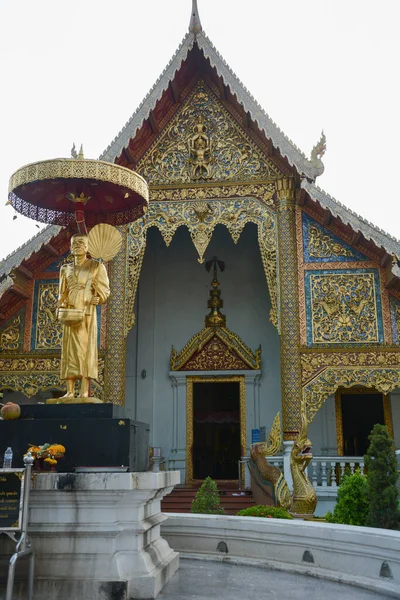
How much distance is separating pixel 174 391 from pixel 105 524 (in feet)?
28.0

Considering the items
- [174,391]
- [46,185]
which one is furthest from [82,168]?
[174,391]

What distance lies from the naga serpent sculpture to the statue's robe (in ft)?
10.8

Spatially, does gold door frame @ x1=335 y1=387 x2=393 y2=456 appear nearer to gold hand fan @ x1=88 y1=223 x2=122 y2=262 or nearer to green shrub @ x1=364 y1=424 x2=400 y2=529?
green shrub @ x1=364 y1=424 x2=400 y2=529

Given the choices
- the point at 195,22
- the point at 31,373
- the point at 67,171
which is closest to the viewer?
the point at 67,171

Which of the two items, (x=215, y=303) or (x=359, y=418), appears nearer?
(x=359, y=418)

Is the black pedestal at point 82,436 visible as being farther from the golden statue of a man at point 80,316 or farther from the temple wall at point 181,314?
the temple wall at point 181,314

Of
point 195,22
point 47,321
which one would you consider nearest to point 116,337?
point 47,321

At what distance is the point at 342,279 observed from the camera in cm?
982

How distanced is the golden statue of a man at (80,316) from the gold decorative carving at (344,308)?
572 cm

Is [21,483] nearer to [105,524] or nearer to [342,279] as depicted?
[105,524]

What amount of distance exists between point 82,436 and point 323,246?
23.2 feet

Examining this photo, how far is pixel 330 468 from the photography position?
9.49 m

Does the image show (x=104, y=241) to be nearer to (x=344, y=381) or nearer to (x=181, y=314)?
(x=344, y=381)

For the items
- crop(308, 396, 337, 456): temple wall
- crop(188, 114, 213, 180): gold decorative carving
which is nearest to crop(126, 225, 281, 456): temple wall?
crop(308, 396, 337, 456): temple wall
